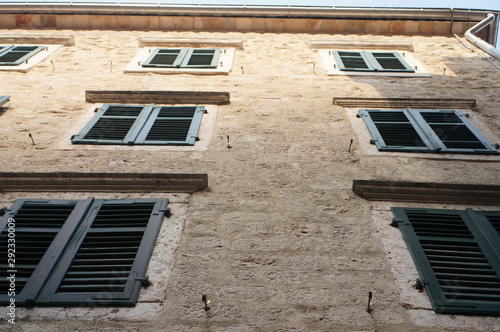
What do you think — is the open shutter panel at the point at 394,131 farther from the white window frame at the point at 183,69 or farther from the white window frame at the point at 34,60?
the white window frame at the point at 34,60

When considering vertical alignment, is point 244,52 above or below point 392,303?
above

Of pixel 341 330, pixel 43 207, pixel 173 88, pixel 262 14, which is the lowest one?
pixel 341 330

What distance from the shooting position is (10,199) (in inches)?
184

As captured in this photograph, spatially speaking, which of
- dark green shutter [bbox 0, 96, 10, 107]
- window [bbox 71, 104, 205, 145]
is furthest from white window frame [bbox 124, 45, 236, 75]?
dark green shutter [bbox 0, 96, 10, 107]

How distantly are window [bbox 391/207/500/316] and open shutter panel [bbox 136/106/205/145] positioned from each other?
105 inches

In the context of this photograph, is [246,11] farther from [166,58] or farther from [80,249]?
[80,249]

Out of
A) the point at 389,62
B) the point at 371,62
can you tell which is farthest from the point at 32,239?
the point at 389,62

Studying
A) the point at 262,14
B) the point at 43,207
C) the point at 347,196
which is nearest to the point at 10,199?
the point at 43,207

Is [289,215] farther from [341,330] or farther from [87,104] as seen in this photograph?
[87,104]

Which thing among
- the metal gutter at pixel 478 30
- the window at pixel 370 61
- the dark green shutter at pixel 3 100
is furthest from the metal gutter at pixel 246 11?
the dark green shutter at pixel 3 100

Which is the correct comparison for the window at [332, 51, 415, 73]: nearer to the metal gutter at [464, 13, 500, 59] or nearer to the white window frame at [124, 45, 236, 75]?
the metal gutter at [464, 13, 500, 59]

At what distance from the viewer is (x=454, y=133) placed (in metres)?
6.15

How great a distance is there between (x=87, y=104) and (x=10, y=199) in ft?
8.59

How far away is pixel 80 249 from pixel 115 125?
2667 mm
